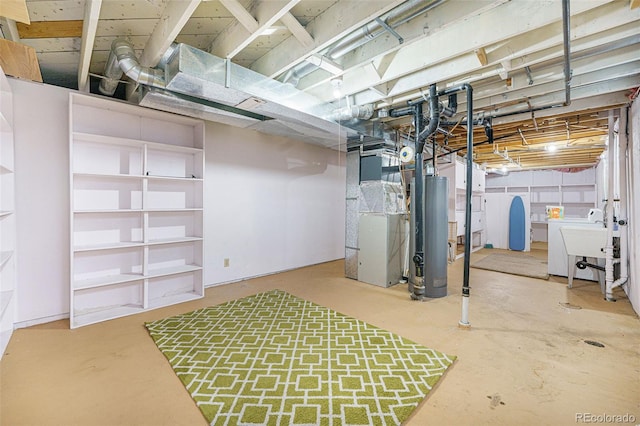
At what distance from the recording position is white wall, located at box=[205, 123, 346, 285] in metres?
3.98

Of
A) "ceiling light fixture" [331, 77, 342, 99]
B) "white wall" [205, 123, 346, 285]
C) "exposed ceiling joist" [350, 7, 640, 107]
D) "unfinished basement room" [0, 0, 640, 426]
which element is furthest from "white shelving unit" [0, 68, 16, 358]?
"exposed ceiling joist" [350, 7, 640, 107]

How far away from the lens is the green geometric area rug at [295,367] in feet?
5.22

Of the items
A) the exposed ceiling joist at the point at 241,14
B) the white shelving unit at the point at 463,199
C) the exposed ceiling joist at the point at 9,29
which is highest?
the exposed ceiling joist at the point at 9,29

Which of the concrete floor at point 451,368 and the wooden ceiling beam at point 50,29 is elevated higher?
the wooden ceiling beam at point 50,29

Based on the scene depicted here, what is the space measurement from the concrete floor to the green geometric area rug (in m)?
0.11

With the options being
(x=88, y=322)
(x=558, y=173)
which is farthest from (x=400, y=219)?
(x=558, y=173)

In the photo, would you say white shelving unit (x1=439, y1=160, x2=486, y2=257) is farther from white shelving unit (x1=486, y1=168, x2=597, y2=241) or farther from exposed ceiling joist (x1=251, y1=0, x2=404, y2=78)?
exposed ceiling joist (x1=251, y1=0, x2=404, y2=78)

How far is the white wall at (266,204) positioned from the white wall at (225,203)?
0.6 inches

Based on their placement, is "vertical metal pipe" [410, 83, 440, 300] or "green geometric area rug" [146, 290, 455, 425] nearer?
"green geometric area rug" [146, 290, 455, 425]

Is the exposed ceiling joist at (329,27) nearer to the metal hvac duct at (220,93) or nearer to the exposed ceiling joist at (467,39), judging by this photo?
the metal hvac duct at (220,93)

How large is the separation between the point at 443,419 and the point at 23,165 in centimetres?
395

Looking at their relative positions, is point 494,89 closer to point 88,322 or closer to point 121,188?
point 121,188

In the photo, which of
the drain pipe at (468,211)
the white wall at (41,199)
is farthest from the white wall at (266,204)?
the drain pipe at (468,211)

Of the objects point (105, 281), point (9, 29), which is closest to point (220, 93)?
point (9, 29)
